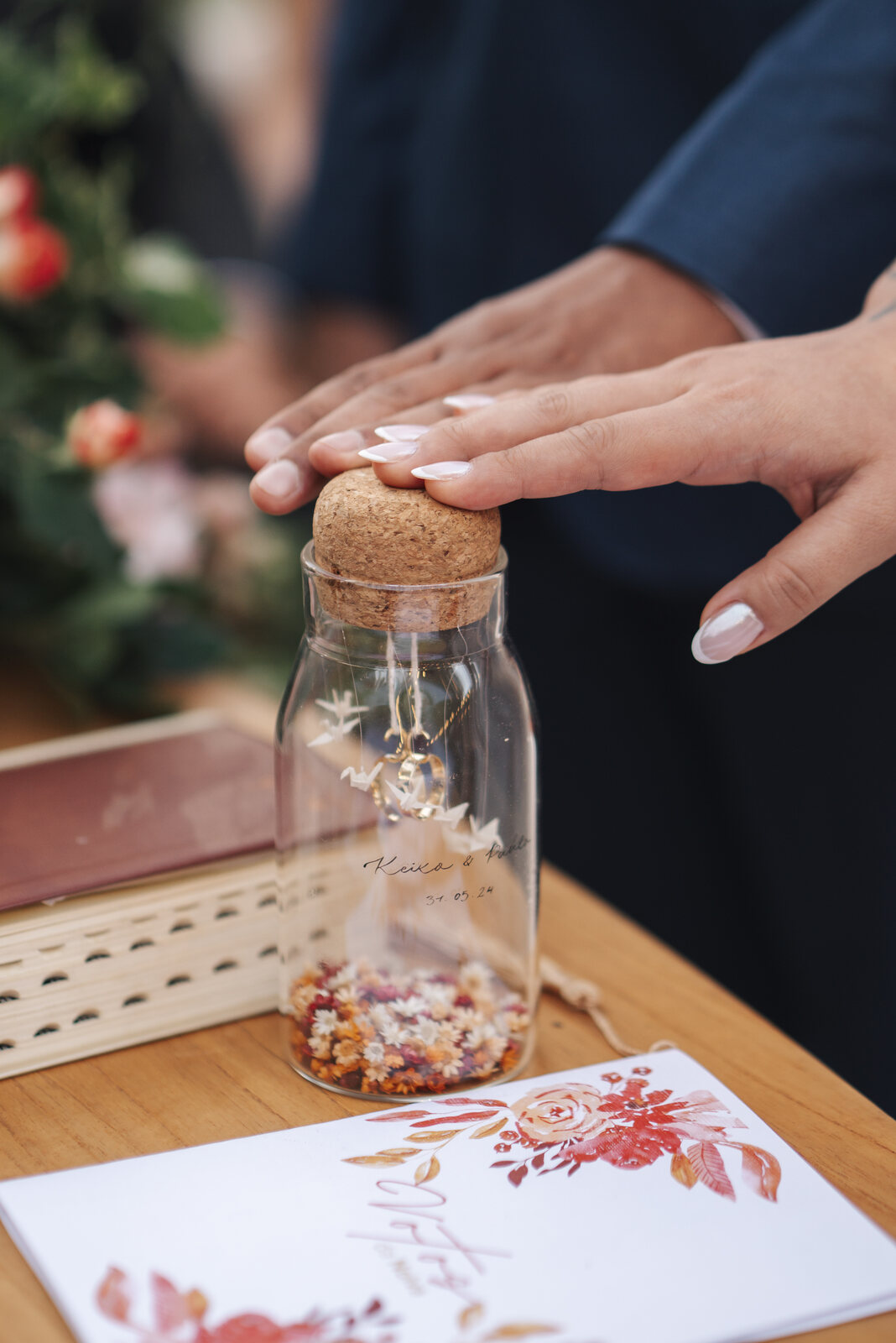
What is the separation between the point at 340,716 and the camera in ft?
2.07

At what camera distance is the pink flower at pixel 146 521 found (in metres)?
1.09

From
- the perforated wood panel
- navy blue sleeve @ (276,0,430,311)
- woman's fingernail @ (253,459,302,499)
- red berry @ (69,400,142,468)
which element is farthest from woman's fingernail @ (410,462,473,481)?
navy blue sleeve @ (276,0,430,311)

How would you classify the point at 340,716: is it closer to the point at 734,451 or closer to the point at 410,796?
the point at 410,796

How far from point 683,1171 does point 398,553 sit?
32cm

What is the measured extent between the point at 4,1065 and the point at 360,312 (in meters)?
1.19

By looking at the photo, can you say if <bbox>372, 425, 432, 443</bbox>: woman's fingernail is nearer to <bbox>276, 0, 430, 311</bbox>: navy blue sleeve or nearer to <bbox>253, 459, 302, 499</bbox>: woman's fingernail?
<bbox>253, 459, 302, 499</bbox>: woman's fingernail

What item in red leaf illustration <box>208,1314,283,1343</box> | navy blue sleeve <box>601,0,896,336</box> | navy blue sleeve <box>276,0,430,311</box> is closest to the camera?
red leaf illustration <box>208,1314,283,1343</box>

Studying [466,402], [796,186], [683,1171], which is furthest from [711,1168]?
[796,186]

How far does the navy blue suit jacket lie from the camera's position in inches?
34.4

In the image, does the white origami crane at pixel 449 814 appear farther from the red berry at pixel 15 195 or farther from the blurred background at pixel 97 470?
the red berry at pixel 15 195

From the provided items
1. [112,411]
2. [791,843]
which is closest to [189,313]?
[112,411]

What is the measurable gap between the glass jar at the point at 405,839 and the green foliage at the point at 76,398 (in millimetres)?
434

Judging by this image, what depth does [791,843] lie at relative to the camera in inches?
47.1

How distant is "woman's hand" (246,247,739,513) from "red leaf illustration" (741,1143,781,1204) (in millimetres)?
406
